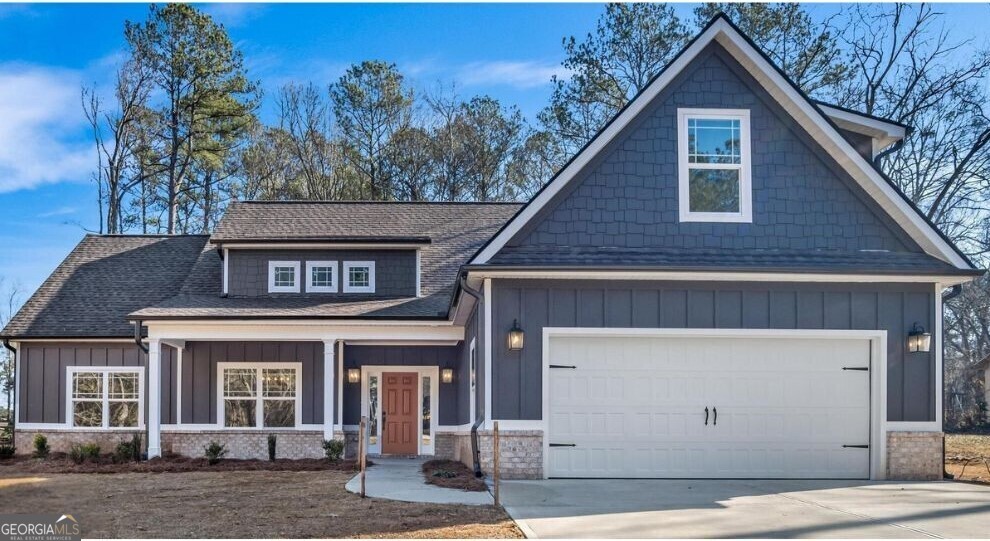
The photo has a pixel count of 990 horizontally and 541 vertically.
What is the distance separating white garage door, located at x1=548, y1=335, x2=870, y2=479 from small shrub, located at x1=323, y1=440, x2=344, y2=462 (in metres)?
5.52

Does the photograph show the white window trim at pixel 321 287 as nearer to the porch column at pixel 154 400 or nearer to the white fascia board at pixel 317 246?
the white fascia board at pixel 317 246

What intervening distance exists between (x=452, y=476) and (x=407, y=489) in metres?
1.58

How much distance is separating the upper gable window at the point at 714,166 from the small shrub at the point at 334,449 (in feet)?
24.8

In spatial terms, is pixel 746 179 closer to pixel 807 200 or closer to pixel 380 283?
pixel 807 200

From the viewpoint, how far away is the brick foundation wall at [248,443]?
1828 cm

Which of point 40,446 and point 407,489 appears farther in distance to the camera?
point 40,446

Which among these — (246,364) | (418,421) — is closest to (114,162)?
(246,364)

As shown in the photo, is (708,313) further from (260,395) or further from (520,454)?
(260,395)

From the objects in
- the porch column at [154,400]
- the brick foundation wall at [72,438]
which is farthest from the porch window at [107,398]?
the porch column at [154,400]

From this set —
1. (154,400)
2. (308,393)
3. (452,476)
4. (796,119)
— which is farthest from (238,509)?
(796,119)

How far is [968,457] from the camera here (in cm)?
1681

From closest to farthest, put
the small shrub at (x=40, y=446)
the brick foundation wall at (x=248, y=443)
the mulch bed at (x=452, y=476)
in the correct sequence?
the mulch bed at (x=452, y=476), the brick foundation wall at (x=248, y=443), the small shrub at (x=40, y=446)

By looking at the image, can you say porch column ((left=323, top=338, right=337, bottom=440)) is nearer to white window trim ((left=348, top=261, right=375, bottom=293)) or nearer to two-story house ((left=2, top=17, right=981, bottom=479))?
white window trim ((left=348, top=261, right=375, bottom=293))

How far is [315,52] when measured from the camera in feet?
106
